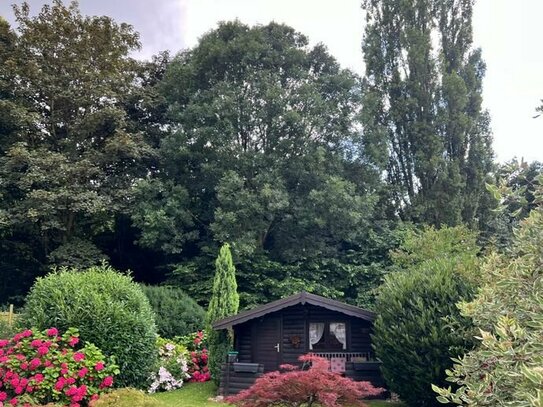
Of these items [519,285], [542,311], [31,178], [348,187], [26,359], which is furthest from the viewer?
[348,187]

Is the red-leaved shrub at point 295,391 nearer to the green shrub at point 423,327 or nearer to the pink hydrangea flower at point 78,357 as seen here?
the green shrub at point 423,327

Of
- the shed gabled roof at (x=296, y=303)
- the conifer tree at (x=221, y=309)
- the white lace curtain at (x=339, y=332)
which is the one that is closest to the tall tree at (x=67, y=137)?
the conifer tree at (x=221, y=309)

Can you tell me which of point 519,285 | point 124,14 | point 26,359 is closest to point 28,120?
point 124,14

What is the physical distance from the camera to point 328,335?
13.9 m

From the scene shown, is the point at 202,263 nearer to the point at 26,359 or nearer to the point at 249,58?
the point at 249,58

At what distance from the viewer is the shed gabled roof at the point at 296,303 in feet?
42.9

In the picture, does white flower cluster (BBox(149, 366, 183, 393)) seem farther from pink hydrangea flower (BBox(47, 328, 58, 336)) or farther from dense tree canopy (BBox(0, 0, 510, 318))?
dense tree canopy (BBox(0, 0, 510, 318))

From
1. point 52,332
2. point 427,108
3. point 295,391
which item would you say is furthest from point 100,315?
point 427,108

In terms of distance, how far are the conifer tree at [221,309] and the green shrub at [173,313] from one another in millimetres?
3169

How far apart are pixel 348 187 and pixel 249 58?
7.09 meters

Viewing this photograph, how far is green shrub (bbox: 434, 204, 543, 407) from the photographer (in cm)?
369

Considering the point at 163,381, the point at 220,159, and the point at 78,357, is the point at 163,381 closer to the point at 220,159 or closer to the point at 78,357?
the point at 78,357

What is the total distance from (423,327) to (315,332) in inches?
169

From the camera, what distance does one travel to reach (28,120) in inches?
802
